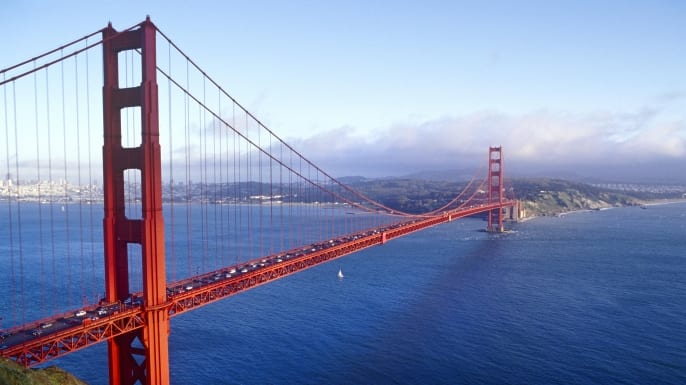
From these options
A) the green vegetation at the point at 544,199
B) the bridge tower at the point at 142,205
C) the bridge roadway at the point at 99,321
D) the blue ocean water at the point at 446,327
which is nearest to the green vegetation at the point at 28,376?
the bridge roadway at the point at 99,321

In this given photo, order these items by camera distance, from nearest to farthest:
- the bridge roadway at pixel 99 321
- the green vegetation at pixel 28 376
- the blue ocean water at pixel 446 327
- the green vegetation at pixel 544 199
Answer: the green vegetation at pixel 28 376 < the bridge roadway at pixel 99 321 < the blue ocean water at pixel 446 327 < the green vegetation at pixel 544 199

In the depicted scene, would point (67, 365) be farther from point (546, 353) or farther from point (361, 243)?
point (546, 353)

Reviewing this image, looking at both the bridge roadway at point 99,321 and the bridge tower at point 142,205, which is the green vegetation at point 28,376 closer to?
the bridge roadway at point 99,321

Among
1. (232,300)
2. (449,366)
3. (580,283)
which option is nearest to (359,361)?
(449,366)

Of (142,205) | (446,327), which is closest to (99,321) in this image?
(142,205)

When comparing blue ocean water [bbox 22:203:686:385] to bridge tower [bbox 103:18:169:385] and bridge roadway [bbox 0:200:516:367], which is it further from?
bridge tower [bbox 103:18:169:385]

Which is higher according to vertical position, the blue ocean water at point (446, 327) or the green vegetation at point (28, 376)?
the green vegetation at point (28, 376)

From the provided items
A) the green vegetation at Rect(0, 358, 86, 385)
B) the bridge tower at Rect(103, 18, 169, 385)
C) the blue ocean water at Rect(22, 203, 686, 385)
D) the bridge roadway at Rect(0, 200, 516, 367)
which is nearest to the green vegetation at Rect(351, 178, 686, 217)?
the blue ocean water at Rect(22, 203, 686, 385)
